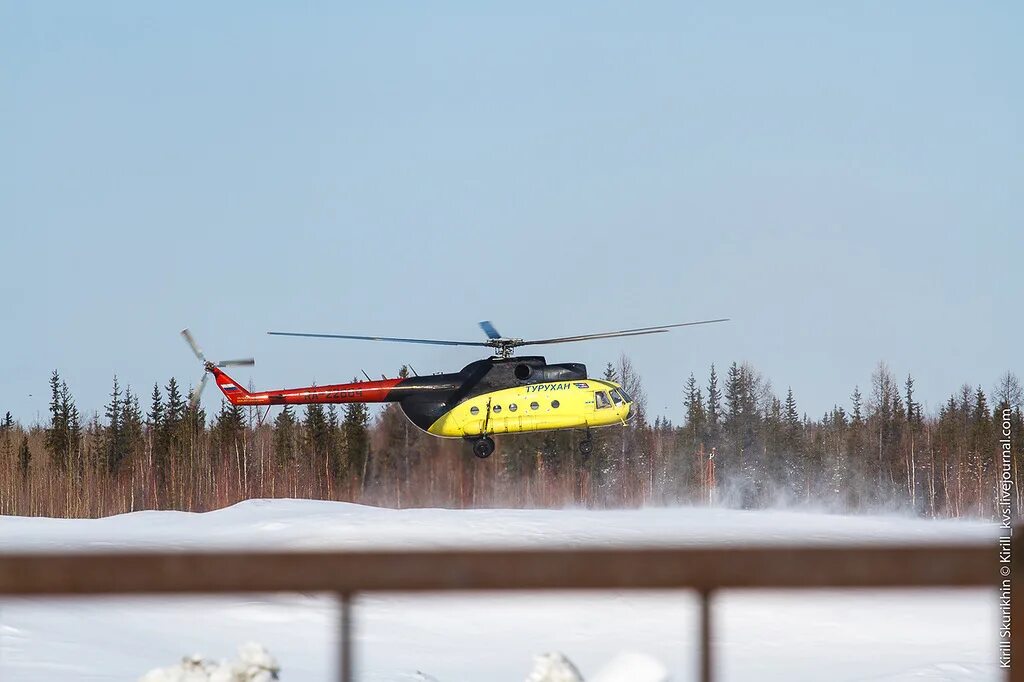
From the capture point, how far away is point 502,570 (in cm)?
239

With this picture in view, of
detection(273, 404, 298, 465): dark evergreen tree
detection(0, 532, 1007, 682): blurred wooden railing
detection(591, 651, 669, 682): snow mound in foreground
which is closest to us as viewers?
detection(0, 532, 1007, 682): blurred wooden railing

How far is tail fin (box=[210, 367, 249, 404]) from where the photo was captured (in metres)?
33.1

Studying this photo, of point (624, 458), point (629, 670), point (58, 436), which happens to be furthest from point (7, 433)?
point (629, 670)

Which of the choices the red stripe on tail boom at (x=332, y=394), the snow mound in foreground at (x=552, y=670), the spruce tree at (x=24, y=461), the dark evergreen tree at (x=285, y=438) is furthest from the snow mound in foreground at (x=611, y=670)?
the spruce tree at (x=24, y=461)

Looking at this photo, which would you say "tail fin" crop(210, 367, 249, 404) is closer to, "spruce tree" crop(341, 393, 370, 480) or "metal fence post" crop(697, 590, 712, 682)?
"spruce tree" crop(341, 393, 370, 480)

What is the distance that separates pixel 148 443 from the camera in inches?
3105

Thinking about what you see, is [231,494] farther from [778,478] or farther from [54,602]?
[54,602]

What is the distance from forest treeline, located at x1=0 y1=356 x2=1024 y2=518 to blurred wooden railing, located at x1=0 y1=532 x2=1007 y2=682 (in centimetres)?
5822

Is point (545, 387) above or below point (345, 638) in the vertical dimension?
above

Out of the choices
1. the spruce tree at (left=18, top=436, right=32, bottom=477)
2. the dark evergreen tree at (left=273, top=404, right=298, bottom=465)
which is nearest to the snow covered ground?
the dark evergreen tree at (left=273, top=404, right=298, bottom=465)

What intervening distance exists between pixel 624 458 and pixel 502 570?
72454 mm

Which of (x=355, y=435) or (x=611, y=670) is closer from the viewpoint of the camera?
(x=611, y=670)

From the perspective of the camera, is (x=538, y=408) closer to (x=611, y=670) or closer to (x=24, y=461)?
(x=611, y=670)

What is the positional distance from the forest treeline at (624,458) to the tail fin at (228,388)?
1044 inches
